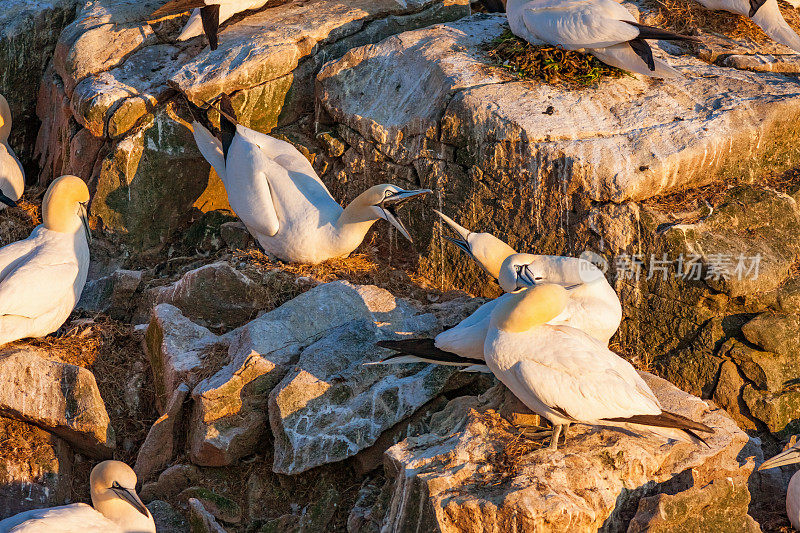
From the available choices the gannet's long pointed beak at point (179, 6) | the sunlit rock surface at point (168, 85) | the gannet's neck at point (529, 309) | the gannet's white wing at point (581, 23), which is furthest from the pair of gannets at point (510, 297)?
the gannet's long pointed beak at point (179, 6)

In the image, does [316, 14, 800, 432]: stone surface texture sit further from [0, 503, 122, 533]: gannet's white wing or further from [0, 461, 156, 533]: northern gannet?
[0, 503, 122, 533]: gannet's white wing

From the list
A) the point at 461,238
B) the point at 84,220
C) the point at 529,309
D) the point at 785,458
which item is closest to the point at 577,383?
the point at 529,309

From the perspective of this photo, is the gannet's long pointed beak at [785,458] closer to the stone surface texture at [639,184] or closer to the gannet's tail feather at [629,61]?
the stone surface texture at [639,184]

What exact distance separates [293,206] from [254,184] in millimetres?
318

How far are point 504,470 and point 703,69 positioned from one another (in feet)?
13.0

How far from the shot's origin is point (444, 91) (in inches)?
290

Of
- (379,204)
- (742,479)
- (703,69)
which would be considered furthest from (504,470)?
(703,69)

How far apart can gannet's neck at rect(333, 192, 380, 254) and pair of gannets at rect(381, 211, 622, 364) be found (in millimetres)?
770

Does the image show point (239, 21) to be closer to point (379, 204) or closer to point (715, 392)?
point (379, 204)

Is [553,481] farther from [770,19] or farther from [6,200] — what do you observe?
[6,200]

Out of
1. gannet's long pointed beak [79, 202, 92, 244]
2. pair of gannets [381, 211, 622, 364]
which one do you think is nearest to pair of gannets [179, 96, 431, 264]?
pair of gannets [381, 211, 622, 364]

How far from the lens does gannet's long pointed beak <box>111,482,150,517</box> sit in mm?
5340

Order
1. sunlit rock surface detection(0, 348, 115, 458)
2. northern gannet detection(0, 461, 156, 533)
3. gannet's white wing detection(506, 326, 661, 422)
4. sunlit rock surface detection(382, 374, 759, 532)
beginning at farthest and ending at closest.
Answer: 1. sunlit rock surface detection(0, 348, 115, 458)
2. northern gannet detection(0, 461, 156, 533)
3. gannet's white wing detection(506, 326, 661, 422)
4. sunlit rock surface detection(382, 374, 759, 532)

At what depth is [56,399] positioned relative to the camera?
20.4 feet
